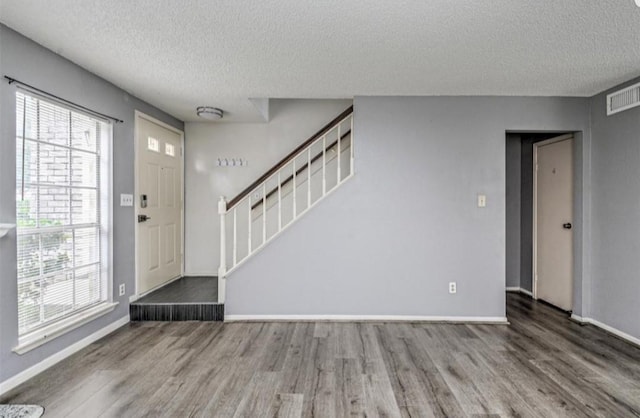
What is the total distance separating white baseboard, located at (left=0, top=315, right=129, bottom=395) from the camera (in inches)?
83.2

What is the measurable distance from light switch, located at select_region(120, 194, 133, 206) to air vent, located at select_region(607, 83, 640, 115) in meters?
4.87

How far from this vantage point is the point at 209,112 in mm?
3785

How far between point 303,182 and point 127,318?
8.20ft

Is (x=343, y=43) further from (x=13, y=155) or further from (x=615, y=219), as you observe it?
(x=615, y=219)

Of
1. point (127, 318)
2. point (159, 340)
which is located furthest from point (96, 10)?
point (127, 318)

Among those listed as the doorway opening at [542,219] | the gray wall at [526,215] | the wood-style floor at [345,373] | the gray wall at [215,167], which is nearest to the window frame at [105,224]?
the wood-style floor at [345,373]

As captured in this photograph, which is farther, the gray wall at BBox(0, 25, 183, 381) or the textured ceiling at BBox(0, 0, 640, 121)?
the gray wall at BBox(0, 25, 183, 381)

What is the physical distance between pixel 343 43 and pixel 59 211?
8.32 ft

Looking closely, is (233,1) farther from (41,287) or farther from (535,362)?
(535,362)

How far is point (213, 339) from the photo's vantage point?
9.61 feet

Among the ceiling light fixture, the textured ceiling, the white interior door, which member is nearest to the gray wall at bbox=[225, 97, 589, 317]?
the textured ceiling

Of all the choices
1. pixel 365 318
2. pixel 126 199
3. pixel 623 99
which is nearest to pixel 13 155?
pixel 126 199

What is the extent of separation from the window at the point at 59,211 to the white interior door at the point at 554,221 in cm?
488

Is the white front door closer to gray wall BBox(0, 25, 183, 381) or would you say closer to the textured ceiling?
gray wall BBox(0, 25, 183, 381)
